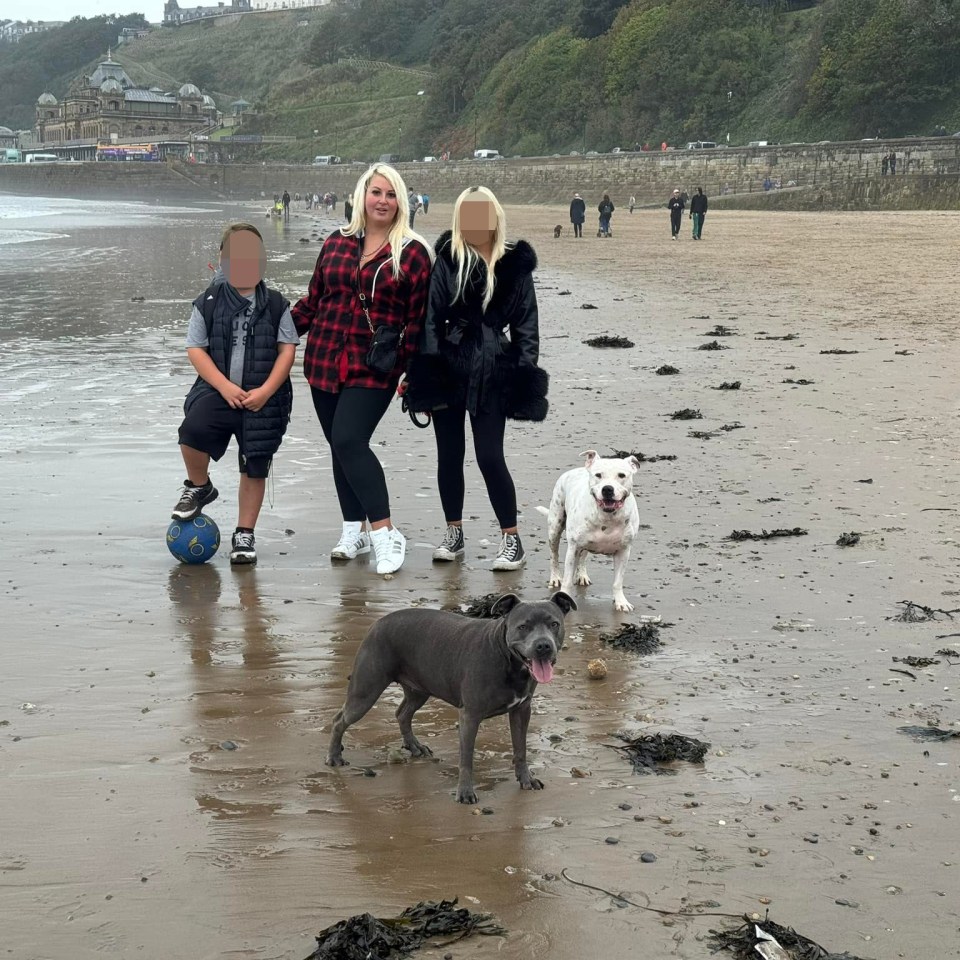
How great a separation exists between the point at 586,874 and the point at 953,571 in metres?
3.56

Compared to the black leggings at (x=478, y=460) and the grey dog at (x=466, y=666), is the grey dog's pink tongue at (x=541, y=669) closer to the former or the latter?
the grey dog at (x=466, y=666)

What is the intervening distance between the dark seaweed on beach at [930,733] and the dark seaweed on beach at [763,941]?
1480 mm

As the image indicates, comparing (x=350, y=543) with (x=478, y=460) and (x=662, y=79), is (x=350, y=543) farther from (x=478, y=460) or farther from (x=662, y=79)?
(x=662, y=79)

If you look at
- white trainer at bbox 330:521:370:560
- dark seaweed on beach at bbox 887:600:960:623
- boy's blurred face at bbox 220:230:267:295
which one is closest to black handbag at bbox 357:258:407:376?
boy's blurred face at bbox 220:230:267:295

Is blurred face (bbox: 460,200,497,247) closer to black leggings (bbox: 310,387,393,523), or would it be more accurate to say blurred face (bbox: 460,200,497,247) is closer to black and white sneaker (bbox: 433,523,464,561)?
black leggings (bbox: 310,387,393,523)

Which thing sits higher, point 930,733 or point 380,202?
point 380,202

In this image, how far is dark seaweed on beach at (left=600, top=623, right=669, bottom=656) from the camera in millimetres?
5258

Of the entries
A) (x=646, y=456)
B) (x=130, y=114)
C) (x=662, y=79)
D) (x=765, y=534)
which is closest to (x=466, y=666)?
(x=765, y=534)

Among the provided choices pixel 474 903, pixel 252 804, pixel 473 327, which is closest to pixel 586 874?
pixel 474 903

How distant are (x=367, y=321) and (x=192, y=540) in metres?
1.47

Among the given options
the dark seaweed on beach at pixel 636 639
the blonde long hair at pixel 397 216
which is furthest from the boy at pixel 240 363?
the dark seaweed on beach at pixel 636 639

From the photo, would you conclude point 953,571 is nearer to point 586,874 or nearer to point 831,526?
point 831,526

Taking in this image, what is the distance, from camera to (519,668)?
3854mm

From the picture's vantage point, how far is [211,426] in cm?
643
